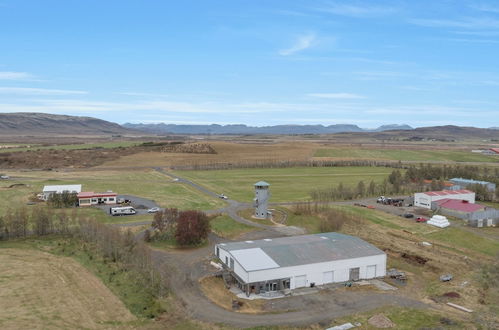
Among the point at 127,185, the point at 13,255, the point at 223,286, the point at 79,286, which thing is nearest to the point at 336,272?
the point at 223,286

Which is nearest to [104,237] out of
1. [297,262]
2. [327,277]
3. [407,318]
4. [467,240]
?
[297,262]

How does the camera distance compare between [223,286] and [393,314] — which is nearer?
[393,314]

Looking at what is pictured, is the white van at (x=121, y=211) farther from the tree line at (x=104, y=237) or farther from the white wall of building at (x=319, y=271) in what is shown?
the white wall of building at (x=319, y=271)

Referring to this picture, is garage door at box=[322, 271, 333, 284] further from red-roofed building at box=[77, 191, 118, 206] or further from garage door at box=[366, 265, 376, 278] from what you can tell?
red-roofed building at box=[77, 191, 118, 206]

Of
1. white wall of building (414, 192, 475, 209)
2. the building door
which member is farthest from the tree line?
white wall of building (414, 192, 475, 209)

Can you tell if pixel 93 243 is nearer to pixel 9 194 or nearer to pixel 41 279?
pixel 41 279

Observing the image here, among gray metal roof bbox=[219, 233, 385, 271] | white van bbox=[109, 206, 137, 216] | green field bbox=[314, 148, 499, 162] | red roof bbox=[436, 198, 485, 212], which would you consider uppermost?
green field bbox=[314, 148, 499, 162]
